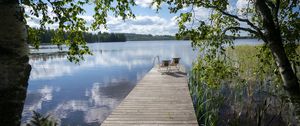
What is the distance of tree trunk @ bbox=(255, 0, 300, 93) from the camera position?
14.6 ft

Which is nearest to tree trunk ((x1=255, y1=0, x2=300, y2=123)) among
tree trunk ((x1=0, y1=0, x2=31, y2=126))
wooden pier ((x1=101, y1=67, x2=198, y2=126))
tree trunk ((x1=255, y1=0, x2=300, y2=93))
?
tree trunk ((x1=255, y1=0, x2=300, y2=93))

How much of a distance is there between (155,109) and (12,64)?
24.1ft

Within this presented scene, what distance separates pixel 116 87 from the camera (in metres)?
20.4

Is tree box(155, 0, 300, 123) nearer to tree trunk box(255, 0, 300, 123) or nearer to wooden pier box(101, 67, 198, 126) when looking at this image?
tree trunk box(255, 0, 300, 123)

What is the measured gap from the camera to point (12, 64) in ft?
6.17

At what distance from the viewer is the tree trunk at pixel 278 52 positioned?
4.45m

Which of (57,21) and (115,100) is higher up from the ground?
(57,21)

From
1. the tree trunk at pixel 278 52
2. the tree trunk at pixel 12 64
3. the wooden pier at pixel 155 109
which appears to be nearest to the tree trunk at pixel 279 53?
the tree trunk at pixel 278 52

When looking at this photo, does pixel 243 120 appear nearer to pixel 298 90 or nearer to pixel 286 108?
pixel 286 108

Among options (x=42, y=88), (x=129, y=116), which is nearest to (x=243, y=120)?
(x=129, y=116)

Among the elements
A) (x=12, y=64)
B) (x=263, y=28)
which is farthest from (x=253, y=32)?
(x=12, y=64)

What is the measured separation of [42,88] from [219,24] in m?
18.1

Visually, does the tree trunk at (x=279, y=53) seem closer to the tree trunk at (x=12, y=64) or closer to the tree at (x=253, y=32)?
the tree at (x=253, y=32)

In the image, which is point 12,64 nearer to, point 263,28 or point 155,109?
point 263,28
